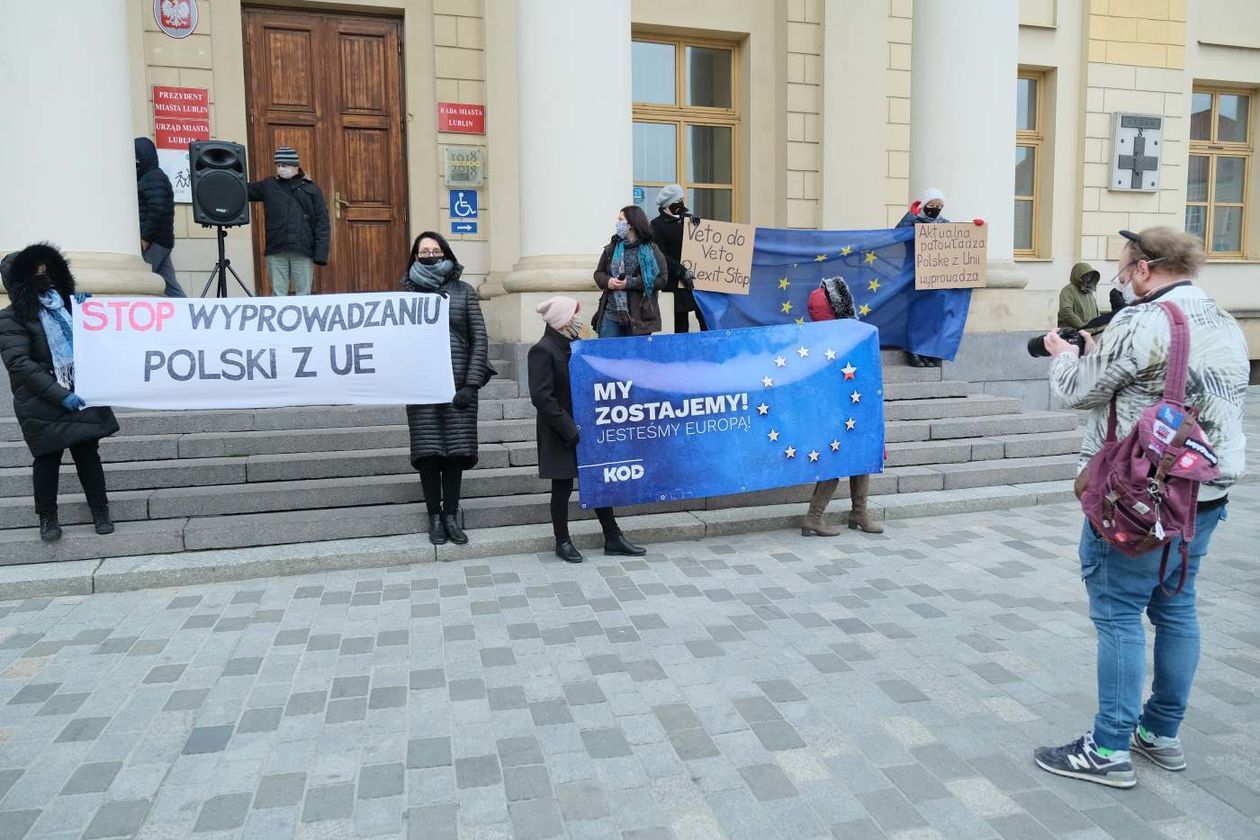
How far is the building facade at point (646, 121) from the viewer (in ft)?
24.6

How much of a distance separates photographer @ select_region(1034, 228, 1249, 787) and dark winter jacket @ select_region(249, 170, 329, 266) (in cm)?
728

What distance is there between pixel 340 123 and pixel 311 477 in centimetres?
530

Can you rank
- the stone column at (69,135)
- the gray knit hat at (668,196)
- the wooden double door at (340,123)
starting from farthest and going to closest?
the wooden double door at (340,123) < the gray knit hat at (668,196) < the stone column at (69,135)

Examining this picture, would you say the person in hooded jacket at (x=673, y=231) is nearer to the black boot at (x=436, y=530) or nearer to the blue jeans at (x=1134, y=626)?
the black boot at (x=436, y=530)

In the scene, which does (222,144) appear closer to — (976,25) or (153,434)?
(153,434)

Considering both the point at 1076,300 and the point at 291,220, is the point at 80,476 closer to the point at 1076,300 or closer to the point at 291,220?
the point at 291,220

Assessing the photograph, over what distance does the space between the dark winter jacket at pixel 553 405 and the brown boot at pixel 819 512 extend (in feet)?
5.75

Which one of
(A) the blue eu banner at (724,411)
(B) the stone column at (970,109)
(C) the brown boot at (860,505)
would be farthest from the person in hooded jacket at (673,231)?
(B) the stone column at (970,109)

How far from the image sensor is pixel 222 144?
8.15m

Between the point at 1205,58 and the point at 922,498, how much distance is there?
457 inches

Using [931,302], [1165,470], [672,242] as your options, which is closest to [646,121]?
[672,242]

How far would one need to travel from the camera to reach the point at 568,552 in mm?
6121

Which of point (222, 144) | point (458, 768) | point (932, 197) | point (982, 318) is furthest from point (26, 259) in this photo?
point (982, 318)

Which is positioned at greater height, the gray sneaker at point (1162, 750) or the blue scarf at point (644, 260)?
the blue scarf at point (644, 260)
